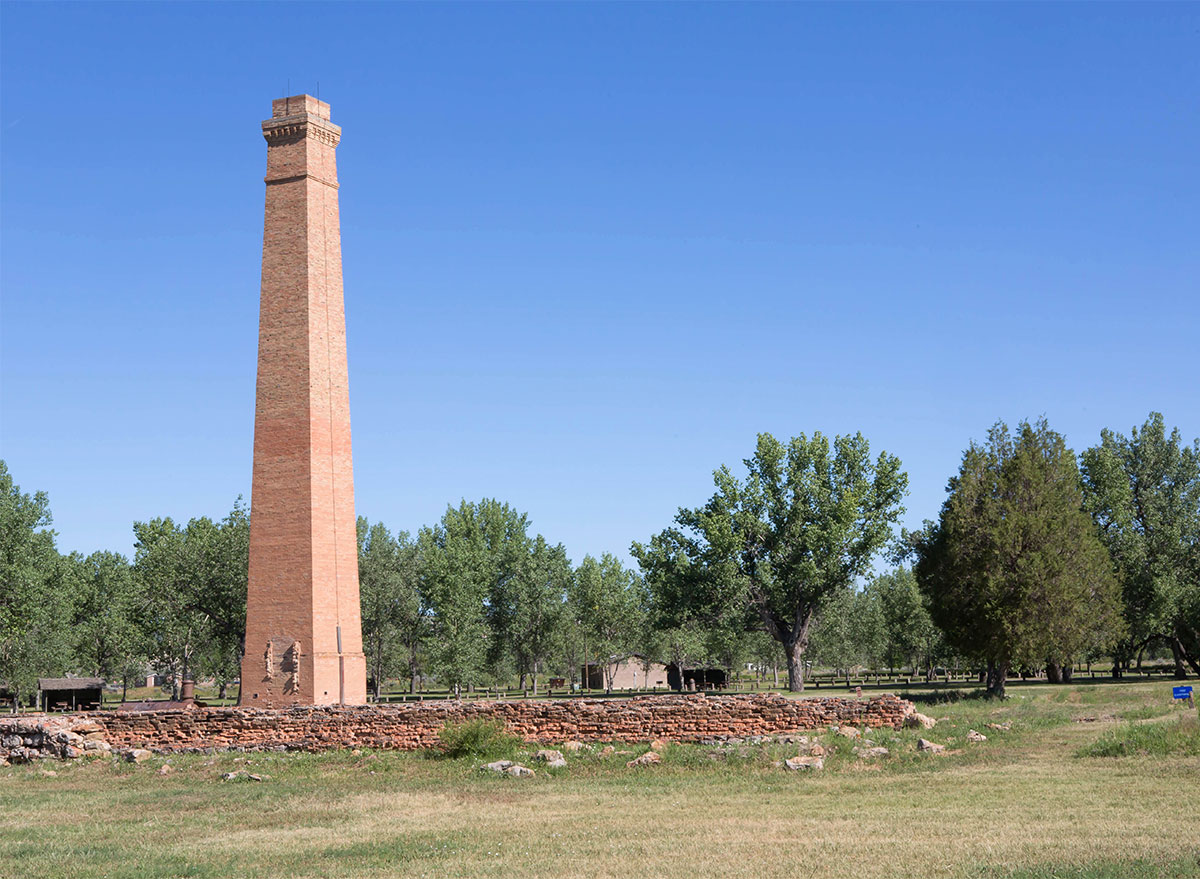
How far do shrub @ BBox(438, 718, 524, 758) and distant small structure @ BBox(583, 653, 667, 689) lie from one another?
4863 cm

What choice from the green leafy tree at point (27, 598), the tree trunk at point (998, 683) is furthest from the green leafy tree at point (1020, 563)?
the green leafy tree at point (27, 598)

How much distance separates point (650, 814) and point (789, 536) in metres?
34.3

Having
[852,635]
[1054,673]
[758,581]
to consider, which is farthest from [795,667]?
[852,635]

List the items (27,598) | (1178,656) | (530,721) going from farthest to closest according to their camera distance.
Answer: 1. (1178,656)
2. (27,598)
3. (530,721)

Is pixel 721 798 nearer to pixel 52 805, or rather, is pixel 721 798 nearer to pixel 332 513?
pixel 52 805

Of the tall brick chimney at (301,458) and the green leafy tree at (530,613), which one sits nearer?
the tall brick chimney at (301,458)

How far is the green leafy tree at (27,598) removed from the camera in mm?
44406

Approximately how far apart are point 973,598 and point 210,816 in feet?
88.2

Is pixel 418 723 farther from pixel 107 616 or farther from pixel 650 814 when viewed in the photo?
pixel 107 616

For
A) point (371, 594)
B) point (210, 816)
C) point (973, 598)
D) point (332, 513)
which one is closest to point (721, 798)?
point (210, 816)

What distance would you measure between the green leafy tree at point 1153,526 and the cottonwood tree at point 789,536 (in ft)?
32.3

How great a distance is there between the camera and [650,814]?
12977 mm

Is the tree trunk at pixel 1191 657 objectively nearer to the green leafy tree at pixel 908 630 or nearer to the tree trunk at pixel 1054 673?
the tree trunk at pixel 1054 673

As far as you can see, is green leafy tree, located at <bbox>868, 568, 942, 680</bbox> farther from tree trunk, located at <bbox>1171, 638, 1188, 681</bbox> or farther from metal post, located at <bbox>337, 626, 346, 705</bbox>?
metal post, located at <bbox>337, 626, 346, 705</bbox>
